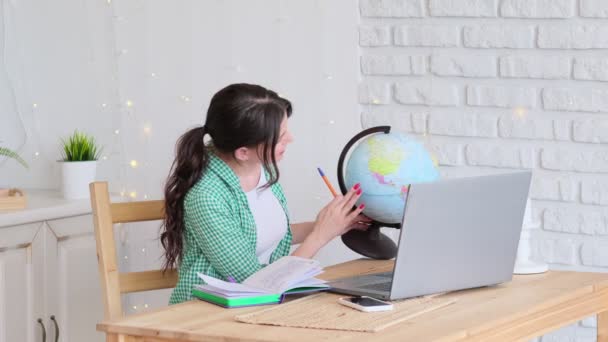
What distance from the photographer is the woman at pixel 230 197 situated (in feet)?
7.29

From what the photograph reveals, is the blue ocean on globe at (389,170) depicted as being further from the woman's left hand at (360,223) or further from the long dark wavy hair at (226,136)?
the long dark wavy hair at (226,136)

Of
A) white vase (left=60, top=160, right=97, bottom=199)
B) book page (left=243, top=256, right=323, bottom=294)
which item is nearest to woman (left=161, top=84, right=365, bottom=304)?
book page (left=243, top=256, right=323, bottom=294)

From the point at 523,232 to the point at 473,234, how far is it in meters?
0.33

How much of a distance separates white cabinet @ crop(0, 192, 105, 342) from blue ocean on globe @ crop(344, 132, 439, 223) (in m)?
1.08

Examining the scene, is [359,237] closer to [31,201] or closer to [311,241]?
[311,241]

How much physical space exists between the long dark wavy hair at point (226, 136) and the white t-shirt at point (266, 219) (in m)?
0.12

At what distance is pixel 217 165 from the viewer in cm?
233

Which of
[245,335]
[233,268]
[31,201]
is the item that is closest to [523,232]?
[233,268]

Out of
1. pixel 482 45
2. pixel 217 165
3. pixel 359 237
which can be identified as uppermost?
pixel 482 45

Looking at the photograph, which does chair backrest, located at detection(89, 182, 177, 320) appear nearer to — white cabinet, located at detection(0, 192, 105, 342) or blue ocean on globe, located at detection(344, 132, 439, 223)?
blue ocean on globe, located at detection(344, 132, 439, 223)

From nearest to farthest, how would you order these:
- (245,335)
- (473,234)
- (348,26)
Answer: (245,335), (473,234), (348,26)

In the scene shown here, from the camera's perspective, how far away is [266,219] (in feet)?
8.06

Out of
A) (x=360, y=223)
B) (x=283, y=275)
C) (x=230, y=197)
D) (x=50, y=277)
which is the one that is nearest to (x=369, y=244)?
(x=360, y=223)

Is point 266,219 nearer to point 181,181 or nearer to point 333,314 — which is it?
point 181,181
